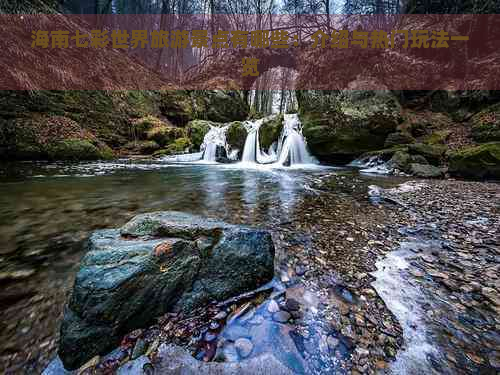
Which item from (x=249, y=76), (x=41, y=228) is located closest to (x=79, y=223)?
(x=41, y=228)

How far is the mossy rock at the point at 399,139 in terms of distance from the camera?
957 cm

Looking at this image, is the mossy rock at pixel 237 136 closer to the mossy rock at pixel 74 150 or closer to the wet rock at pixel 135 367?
A: the mossy rock at pixel 74 150

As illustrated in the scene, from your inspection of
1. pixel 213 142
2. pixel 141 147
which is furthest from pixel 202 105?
pixel 141 147

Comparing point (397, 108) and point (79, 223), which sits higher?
point (397, 108)

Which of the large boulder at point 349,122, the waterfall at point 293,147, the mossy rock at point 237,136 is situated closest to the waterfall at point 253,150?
the mossy rock at point 237,136

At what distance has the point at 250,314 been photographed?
1545 mm

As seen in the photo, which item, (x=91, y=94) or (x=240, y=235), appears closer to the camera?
(x=240, y=235)

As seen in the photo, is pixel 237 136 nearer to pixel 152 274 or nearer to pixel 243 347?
pixel 152 274

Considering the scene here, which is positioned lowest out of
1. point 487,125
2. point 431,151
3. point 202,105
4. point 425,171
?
point 425,171

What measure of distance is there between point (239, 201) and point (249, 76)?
2139 centimetres

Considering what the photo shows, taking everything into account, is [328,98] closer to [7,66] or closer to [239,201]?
[239,201]

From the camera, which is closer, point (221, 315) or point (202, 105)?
point (221, 315)

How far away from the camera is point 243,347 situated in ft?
4.31

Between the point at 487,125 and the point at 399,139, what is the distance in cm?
273
